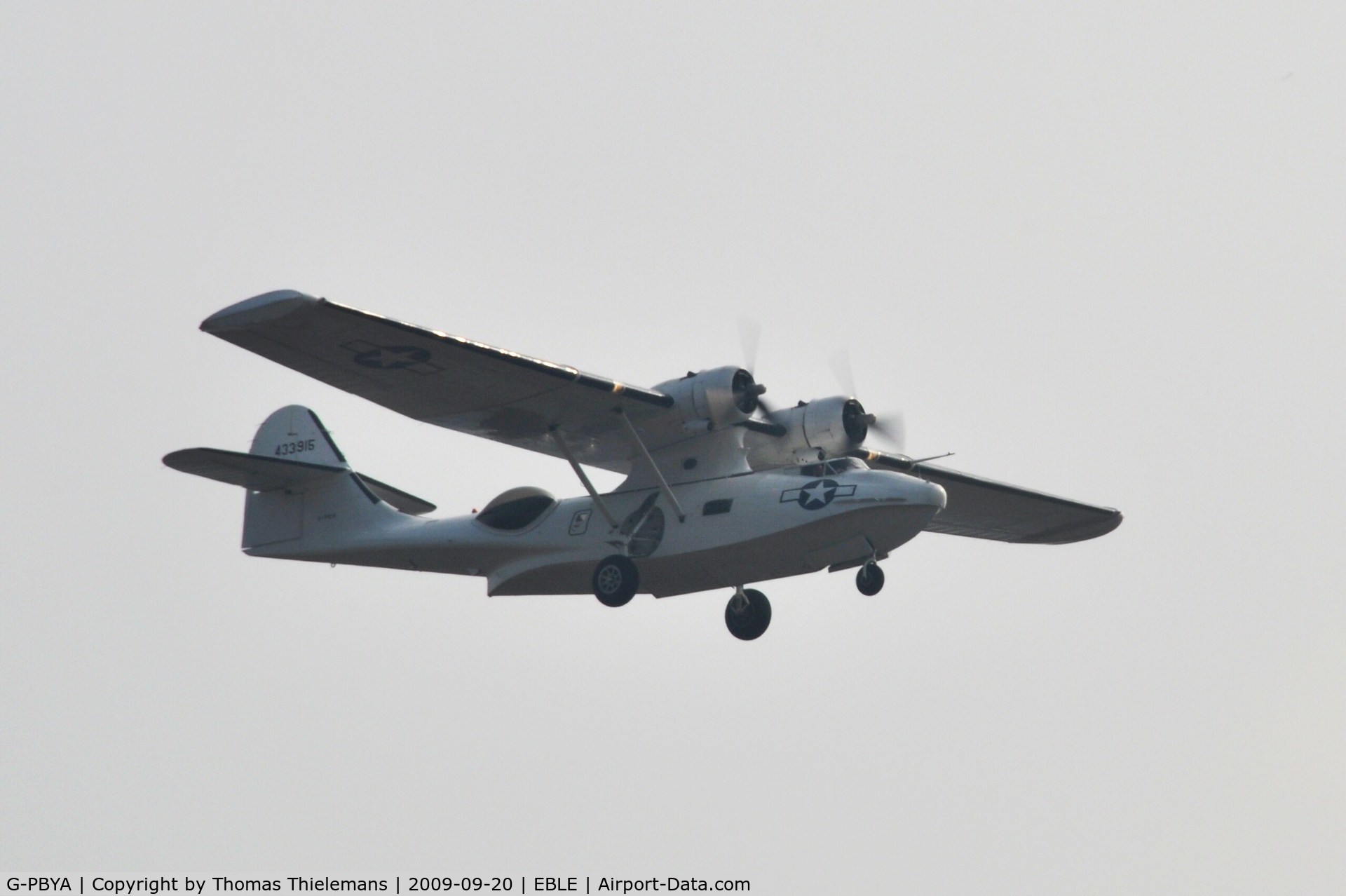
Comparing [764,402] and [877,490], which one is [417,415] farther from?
[877,490]

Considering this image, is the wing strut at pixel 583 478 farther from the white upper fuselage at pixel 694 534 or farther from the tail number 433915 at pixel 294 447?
the tail number 433915 at pixel 294 447

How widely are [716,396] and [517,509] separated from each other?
3.26 metres

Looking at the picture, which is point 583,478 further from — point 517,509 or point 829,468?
point 829,468

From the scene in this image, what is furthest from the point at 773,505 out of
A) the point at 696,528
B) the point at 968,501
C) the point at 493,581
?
the point at 968,501

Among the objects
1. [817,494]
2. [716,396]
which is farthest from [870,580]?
[716,396]

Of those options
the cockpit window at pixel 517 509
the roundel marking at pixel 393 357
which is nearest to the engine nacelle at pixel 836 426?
the cockpit window at pixel 517 509

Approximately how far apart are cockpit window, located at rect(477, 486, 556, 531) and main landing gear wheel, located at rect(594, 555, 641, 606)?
1627 mm

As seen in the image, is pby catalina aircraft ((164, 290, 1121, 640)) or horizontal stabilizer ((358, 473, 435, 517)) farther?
horizontal stabilizer ((358, 473, 435, 517))

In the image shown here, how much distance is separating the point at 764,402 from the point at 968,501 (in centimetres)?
543

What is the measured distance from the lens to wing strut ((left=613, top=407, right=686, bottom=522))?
78.0ft

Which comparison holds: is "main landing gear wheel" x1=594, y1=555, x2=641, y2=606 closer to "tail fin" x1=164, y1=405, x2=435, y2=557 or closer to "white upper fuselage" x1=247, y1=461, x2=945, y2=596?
"white upper fuselage" x1=247, y1=461, x2=945, y2=596

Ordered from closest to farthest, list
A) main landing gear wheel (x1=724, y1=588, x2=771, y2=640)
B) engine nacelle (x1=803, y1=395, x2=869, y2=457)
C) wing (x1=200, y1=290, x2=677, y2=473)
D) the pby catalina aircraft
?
wing (x1=200, y1=290, x2=677, y2=473), the pby catalina aircraft, engine nacelle (x1=803, y1=395, x2=869, y2=457), main landing gear wheel (x1=724, y1=588, x2=771, y2=640)

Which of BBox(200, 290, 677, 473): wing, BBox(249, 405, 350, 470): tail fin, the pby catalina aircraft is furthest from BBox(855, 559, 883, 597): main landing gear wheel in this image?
BBox(249, 405, 350, 470): tail fin

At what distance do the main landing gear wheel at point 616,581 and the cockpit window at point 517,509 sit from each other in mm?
1627
